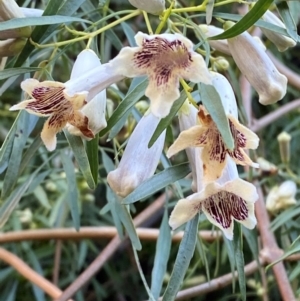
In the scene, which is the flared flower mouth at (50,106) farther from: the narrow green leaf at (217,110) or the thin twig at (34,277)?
the thin twig at (34,277)

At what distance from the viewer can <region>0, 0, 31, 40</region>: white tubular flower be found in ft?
1.31

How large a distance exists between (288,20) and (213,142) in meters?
0.10

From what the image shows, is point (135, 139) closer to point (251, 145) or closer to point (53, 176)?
point (251, 145)

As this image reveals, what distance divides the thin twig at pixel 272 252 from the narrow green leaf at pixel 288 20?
1.08ft

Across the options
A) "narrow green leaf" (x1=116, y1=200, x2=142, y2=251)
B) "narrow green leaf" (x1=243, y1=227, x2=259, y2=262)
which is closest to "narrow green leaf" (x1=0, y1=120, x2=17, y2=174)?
"narrow green leaf" (x1=116, y1=200, x2=142, y2=251)

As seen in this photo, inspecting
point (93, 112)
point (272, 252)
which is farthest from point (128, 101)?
point (272, 252)

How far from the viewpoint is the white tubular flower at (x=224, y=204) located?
1.24ft

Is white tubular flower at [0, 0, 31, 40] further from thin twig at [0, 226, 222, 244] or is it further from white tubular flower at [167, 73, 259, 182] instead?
thin twig at [0, 226, 222, 244]

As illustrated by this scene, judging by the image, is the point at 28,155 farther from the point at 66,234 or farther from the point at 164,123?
the point at 66,234

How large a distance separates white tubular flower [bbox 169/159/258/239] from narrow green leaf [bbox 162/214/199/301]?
0.02 meters

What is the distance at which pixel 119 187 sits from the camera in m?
0.42

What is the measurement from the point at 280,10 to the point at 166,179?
0.45ft

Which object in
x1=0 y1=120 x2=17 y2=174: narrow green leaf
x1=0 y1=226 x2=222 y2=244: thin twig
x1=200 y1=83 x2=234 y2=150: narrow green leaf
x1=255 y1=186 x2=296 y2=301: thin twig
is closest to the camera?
x1=200 y1=83 x2=234 y2=150: narrow green leaf

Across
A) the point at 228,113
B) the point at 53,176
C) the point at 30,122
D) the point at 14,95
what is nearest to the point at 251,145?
the point at 228,113
